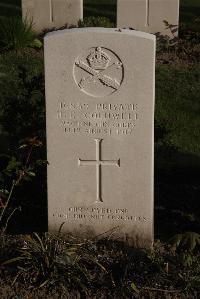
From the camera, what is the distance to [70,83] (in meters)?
5.38

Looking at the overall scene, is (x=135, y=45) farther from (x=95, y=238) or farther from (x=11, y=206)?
(x=11, y=206)

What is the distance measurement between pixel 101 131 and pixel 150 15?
6.29 metres

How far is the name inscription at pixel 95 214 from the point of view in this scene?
224 inches

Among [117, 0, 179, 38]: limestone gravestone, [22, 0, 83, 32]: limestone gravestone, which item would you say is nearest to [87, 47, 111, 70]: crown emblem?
[117, 0, 179, 38]: limestone gravestone

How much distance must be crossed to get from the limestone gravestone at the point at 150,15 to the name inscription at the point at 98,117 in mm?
5991

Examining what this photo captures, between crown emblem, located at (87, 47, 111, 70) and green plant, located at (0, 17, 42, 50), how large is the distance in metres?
5.55

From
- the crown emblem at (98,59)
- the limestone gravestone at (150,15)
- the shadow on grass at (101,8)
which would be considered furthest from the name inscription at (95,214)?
the shadow on grass at (101,8)

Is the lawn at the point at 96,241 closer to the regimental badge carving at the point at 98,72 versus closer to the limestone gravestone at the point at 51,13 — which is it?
the regimental badge carving at the point at 98,72

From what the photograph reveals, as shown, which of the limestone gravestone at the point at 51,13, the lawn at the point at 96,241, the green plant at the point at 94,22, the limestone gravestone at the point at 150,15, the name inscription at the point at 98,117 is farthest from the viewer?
the limestone gravestone at the point at 51,13

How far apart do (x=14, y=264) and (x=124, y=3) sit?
669cm

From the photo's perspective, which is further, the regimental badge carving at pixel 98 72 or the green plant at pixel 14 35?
the green plant at pixel 14 35

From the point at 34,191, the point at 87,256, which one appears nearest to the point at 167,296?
the point at 87,256

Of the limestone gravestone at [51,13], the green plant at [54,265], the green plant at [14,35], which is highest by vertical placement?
the limestone gravestone at [51,13]

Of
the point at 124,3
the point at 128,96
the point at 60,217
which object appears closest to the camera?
the point at 128,96
